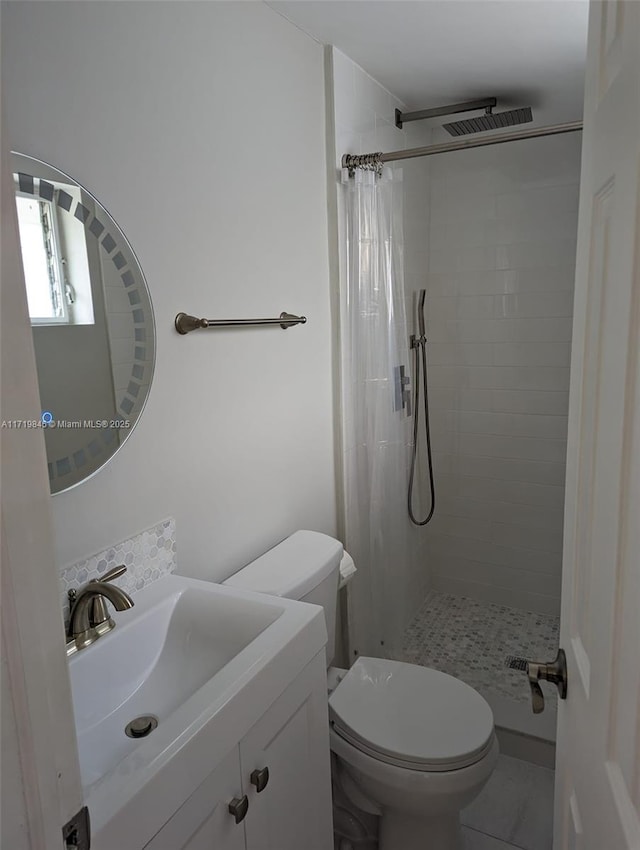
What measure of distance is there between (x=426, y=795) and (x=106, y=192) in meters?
1.68

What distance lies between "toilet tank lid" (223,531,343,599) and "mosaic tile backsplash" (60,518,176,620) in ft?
0.74

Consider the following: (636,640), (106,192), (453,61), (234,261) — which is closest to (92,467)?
(106,192)

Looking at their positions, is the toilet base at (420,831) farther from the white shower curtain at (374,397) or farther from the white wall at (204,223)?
the white wall at (204,223)

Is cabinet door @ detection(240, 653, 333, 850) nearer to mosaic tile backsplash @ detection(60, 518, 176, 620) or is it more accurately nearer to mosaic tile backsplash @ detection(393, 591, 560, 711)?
mosaic tile backsplash @ detection(60, 518, 176, 620)

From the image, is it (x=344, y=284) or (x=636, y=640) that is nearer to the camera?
(x=636, y=640)

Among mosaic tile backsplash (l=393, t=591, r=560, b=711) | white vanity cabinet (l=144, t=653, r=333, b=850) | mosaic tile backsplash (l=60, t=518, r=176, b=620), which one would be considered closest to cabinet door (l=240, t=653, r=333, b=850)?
white vanity cabinet (l=144, t=653, r=333, b=850)

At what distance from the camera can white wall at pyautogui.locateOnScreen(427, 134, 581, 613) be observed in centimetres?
295

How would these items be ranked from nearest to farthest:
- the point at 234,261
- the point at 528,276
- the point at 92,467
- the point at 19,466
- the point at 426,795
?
the point at 19,466 → the point at 92,467 → the point at 426,795 → the point at 234,261 → the point at 528,276

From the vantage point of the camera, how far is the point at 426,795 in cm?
159

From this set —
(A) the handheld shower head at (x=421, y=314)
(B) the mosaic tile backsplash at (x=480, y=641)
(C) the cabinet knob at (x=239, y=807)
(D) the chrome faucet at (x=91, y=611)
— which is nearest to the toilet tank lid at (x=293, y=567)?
(D) the chrome faucet at (x=91, y=611)

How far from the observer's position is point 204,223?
1627 mm

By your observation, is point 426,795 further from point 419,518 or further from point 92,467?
point 419,518

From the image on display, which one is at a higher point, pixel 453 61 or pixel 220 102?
pixel 453 61

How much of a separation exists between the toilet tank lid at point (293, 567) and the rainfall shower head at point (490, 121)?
1919 millimetres
